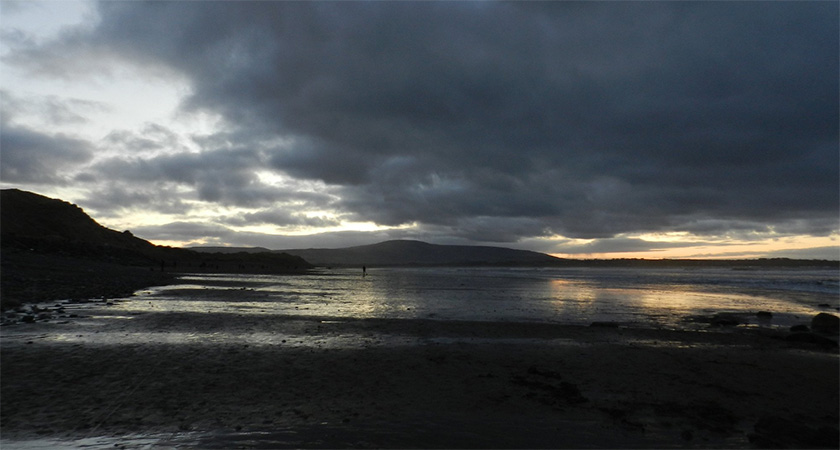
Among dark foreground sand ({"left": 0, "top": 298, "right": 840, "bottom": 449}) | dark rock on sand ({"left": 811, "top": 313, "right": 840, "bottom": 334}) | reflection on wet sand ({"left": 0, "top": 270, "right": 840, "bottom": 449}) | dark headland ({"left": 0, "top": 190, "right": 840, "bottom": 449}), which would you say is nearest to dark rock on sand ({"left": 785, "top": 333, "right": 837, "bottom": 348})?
dark headland ({"left": 0, "top": 190, "right": 840, "bottom": 449})

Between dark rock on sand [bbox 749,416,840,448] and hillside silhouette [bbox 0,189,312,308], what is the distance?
93.2 ft

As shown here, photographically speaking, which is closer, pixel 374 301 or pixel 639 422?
pixel 639 422

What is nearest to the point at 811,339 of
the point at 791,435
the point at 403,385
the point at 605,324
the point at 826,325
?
the point at 826,325

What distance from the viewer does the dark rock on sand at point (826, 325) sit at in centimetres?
1984

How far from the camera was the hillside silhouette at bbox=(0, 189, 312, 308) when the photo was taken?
27.3 metres

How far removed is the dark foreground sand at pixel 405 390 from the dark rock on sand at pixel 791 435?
0.04 meters

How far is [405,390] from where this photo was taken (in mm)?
10320

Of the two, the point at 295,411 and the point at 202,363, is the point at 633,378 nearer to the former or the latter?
the point at 295,411

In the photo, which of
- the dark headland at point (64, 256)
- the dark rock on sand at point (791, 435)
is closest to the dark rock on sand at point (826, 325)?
the dark rock on sand at point (791, 435)

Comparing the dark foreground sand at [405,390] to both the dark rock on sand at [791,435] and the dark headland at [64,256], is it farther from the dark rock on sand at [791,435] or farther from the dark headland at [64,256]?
the dark headland at [64,256]

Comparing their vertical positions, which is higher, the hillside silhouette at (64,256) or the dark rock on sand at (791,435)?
the hillside silhouette at (64,256)

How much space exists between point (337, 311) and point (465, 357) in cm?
1308

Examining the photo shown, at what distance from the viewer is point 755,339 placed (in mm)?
17750

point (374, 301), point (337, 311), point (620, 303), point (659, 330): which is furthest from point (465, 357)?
point (620, 303)
